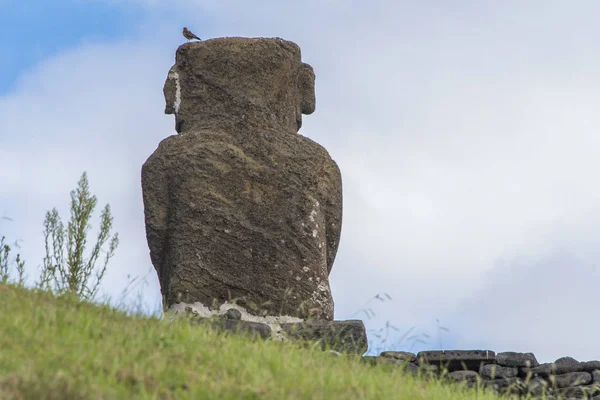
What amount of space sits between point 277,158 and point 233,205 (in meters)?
0.69

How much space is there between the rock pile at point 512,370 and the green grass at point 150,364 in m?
2.50

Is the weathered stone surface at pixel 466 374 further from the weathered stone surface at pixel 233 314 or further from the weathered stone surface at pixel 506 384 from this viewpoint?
the weathered stone surface at pixel 233 314

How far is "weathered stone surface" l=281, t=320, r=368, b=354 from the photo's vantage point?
8.41 m

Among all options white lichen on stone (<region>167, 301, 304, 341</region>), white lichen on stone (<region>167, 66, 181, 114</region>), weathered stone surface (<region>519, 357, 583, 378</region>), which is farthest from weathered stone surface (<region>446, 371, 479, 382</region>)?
white lichen on stone (<region>167, 66, 181, 114</region>)

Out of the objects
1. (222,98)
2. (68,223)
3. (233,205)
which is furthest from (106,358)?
(68,223)

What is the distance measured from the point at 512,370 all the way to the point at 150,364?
552 centimetres

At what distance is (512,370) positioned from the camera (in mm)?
10016

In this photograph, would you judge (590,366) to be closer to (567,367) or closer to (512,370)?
(567,367)

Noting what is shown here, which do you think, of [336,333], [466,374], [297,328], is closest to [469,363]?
[466,374]

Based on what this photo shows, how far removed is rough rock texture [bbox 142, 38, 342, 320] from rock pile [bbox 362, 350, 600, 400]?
1.41m

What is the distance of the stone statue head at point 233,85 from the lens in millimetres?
9664

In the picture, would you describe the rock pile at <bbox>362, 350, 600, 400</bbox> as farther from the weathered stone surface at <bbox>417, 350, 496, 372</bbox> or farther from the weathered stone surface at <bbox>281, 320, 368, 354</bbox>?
the weathered stone surface at <bbox>281, 320, 368, 354</bbox>

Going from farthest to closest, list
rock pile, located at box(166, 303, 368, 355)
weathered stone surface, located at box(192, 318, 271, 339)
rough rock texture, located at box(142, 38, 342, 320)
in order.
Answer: rough rock texture, located at box(142, 38, 342, 320) → rock pile, located at box(166, 303, 368, 355) → weathered stone surface, located at box(192, 318, 271, 339)

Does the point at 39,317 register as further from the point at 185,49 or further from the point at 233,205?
the point at 185,49
